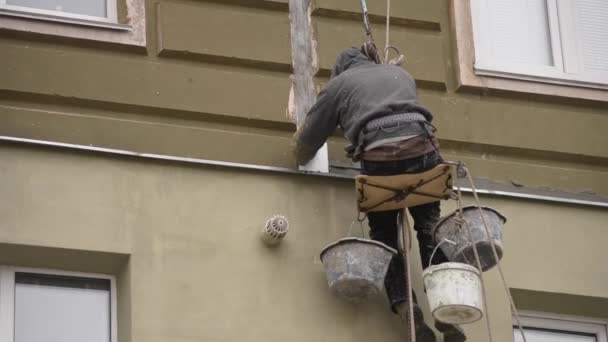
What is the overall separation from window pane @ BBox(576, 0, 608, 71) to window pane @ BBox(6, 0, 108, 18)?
9.71 feet

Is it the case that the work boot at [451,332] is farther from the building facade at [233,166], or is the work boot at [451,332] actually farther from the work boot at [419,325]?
the building facade at [233,166]

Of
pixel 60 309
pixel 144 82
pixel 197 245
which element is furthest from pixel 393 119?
pixel 60 309

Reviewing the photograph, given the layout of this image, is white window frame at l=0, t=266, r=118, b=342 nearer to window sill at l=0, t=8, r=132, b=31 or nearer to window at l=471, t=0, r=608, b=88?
window sill at l=0, t=8, r=132, b=31

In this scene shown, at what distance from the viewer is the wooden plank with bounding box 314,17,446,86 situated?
36.7 ft

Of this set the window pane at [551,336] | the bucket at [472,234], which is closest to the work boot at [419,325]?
the bucket at [472,234]

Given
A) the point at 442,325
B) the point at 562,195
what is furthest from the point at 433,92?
the point at 442,325

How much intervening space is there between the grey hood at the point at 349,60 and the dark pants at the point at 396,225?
0.61 metres

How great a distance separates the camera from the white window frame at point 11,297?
32.8 ft

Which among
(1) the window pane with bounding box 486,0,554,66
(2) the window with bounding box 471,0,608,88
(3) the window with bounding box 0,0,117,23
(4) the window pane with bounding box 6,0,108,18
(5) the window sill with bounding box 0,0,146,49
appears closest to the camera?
(5) the window sill with bounding box 0,0,146,49

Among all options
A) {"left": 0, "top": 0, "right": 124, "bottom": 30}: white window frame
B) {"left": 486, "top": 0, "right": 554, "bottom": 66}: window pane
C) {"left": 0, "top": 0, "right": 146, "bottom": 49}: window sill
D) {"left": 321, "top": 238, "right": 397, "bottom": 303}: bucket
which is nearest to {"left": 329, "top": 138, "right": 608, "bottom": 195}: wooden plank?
{"left": 486, "top": 0, "right": 554, "bottom": 66}: window pane

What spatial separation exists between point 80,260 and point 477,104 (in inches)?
101

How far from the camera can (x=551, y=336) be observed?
35.7 feet

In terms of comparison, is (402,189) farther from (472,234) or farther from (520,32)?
A: (520,32)

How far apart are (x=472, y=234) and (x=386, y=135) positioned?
68 centimetres
